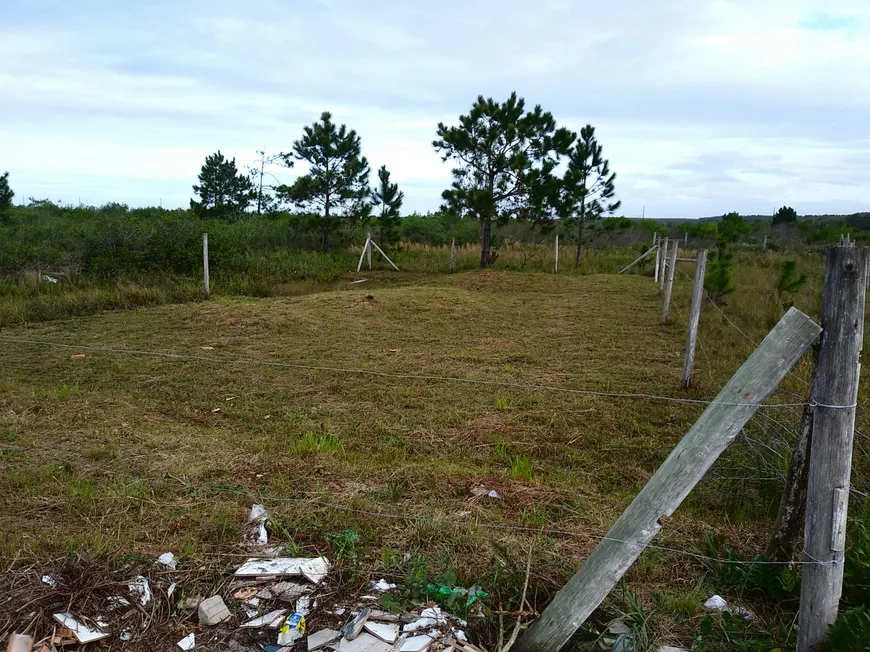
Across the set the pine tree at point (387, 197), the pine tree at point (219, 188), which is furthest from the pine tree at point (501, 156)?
the pine tree at point (219, 188)

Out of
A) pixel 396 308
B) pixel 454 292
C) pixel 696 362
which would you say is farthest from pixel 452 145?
pixel 696 362

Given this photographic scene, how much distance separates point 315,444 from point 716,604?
2.83 m

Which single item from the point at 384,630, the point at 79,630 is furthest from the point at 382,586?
the point at 79,630

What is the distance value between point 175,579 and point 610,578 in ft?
5.38

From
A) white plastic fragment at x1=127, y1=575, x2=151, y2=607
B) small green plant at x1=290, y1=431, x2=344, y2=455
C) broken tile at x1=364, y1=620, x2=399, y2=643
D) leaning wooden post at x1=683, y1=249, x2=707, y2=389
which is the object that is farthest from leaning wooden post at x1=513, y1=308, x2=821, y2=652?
leaning wooden post at x1=683, y1=249, x2=707, y2=389

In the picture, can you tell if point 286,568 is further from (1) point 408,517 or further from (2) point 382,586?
(1) point 408,517

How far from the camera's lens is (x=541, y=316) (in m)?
11.2

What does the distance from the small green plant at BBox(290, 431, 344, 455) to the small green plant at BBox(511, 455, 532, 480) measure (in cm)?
123

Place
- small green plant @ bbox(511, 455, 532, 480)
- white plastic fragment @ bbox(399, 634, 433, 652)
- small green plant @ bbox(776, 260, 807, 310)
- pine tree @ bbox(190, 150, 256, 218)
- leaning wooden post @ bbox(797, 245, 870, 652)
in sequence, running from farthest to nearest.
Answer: pine tree @ bbox(190, 150, 256, 218)
small green plant @ bbox(776, 260, 807, 310)
small green plant @ bbox(511, 455, 532, 480)
white plastic fragment @ bbox(399, 634, 433, 652)
leaning wooden post @ bbox(797, 245, 870, 652)

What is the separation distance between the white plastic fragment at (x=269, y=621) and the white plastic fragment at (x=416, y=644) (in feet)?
1.60

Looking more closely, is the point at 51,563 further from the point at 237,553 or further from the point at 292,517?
the point at 292,517

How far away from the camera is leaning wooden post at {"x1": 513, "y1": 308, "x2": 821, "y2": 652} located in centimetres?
187

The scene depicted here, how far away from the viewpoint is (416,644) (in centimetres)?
200

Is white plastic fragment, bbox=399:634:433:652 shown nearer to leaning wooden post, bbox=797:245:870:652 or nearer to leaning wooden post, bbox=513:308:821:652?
leaning wooden post, bbox=513:308:821:652
